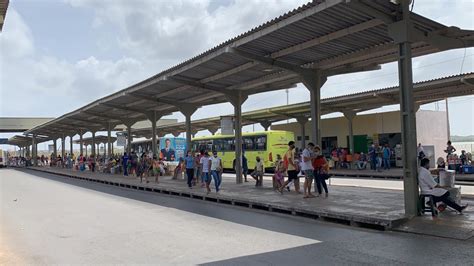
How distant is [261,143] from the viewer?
33.6 metres

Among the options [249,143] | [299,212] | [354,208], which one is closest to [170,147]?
[249,143]

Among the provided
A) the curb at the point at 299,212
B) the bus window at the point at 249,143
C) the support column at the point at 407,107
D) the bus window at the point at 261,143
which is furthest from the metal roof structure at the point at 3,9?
the bus window at the point at 249,143

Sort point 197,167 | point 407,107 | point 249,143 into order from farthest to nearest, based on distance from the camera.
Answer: point 249,143, point 197,167, point 407,107

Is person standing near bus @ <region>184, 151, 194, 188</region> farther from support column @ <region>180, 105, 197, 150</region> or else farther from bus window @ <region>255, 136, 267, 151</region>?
bus window @ <region>255, 136, 267, 151</region>

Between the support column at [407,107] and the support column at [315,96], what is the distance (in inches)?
208

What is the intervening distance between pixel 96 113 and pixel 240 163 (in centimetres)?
1583

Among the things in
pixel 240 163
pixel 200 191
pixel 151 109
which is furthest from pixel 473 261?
pixel 151 109

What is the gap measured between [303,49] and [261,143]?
19.8m

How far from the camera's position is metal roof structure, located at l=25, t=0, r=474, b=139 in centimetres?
1126

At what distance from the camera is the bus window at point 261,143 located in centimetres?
3334

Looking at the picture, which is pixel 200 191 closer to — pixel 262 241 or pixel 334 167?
pixel 262 241

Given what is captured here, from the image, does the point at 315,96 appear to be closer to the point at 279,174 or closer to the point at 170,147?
the point at 279,174

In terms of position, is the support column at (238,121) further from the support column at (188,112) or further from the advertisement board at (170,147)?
the advertisement board at (170,147)

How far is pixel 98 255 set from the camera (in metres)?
7.96
